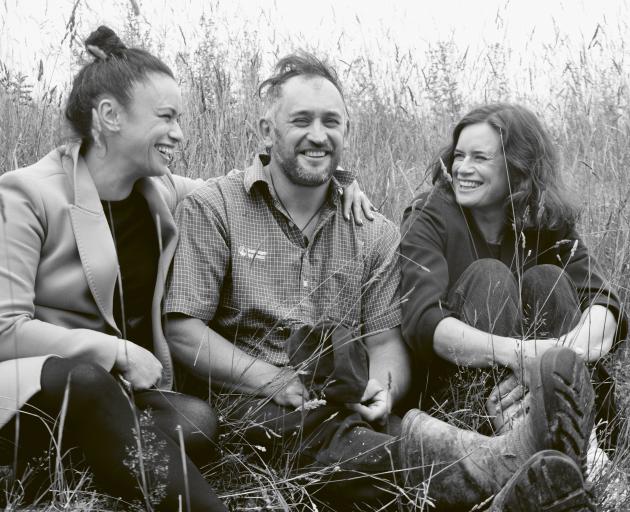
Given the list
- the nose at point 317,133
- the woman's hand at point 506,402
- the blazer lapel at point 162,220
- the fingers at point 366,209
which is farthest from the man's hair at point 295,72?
the woman's hand at point 506,402

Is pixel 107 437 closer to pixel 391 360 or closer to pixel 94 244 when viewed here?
pixel 94 244

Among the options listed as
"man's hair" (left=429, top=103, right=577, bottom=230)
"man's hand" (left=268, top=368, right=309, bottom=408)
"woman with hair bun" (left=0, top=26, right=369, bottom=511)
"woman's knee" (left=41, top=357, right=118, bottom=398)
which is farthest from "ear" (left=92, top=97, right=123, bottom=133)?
"man's hair" (left=429, top=103, right=577, bottom=230)

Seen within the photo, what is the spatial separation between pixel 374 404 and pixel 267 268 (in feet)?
2.04

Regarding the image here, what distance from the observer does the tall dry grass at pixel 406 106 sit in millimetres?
4242

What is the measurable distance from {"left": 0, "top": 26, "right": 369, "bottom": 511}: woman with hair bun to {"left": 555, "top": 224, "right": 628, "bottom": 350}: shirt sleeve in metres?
1.47

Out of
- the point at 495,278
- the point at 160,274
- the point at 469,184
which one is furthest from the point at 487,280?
the point at 160,274

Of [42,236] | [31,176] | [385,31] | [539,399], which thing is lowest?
[539,399]

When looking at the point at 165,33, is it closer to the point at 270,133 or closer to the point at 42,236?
the point at 270,133

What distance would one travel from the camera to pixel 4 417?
2309mm

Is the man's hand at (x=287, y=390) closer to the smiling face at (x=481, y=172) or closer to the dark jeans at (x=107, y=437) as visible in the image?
the dark jeans at (x=107, y=437)

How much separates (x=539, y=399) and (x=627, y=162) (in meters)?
2.88

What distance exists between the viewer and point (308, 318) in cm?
308

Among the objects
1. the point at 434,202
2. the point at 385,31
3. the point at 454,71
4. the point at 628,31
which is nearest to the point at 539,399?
the point at 434,202

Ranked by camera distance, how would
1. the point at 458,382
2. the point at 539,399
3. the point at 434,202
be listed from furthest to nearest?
the point at 434,202 < the point at 458,382 < the point at 539,399
